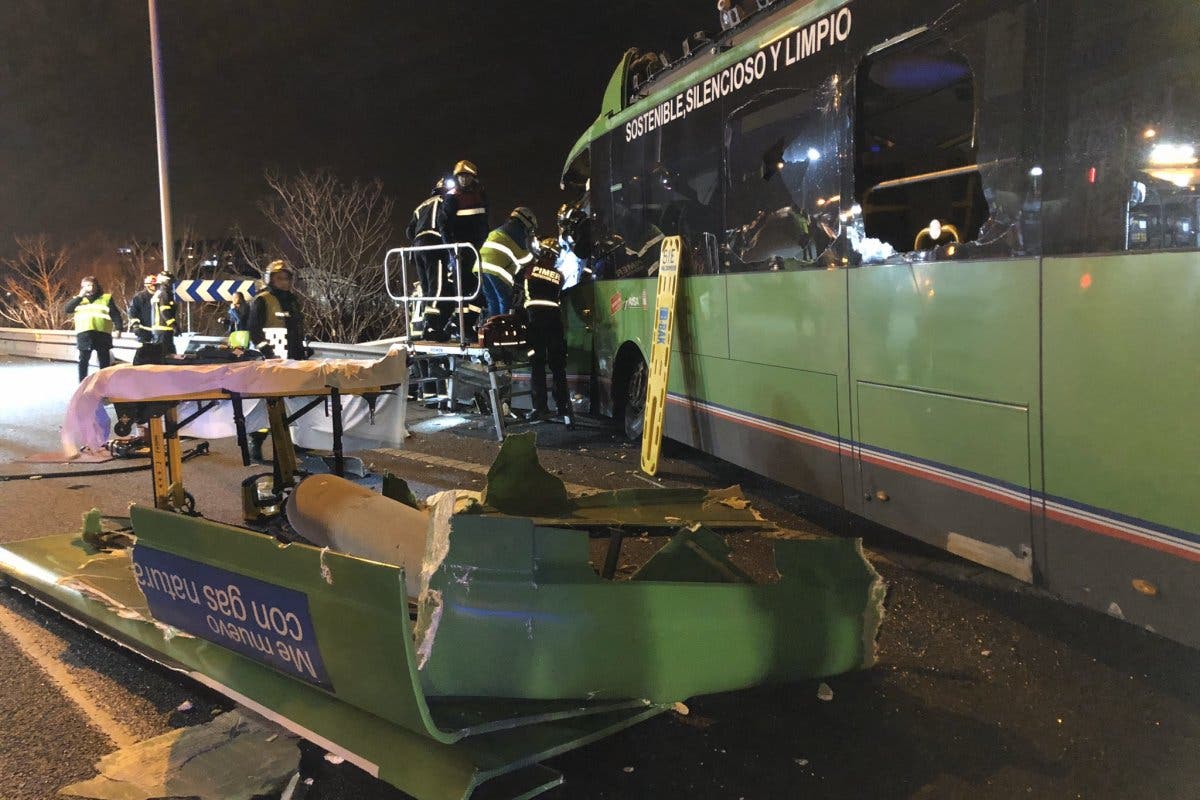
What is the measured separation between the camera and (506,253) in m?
10.3

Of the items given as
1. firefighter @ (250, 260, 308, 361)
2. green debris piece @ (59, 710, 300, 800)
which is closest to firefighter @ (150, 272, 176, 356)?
firefighter @ (250, 260, 308, 361)

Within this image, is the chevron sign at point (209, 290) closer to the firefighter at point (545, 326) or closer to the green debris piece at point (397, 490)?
the firefighter at point (545, 326)

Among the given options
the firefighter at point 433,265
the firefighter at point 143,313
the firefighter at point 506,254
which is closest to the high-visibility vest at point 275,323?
the firefighter at point 433,265

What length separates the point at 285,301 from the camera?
1074cm

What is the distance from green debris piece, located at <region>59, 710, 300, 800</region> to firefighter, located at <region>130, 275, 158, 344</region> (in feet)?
42.3

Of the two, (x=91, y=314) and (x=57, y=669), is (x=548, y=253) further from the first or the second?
(x=91, y=314)

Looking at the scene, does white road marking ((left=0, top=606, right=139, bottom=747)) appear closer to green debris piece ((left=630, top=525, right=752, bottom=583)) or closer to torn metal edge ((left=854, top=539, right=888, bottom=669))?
green debris piece ((left=630, top=525, right=752, bottom=583))

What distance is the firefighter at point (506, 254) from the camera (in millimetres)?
10336

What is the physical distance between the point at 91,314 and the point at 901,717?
15257 millimetres

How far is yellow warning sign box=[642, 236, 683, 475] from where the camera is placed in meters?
7.51

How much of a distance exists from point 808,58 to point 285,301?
7.24 meters

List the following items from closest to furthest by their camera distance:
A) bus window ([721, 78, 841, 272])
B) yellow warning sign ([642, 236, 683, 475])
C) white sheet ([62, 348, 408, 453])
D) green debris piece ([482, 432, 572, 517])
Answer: white sheet ([62, 348, 408, 453]) → bus window ([721, 78, 841, 272]) → green debris piece ([482, 432, 572, 517]) → yellow warning sign ([642, 236, 683, 475])

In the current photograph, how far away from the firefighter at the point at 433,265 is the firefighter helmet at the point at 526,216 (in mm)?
1565

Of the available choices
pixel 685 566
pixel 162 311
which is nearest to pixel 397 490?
pixel 685 566
